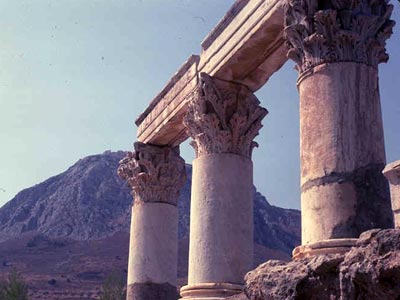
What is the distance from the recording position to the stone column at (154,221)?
683 inches

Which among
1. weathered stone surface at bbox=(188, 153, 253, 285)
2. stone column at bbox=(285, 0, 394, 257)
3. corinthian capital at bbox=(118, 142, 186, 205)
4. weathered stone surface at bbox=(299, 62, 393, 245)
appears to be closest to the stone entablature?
corinthian capital at bbox=(118, 142, 186, 205)

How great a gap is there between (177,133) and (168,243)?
2957 millimetres

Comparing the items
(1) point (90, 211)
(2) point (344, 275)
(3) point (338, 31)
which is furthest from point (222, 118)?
(1) point (90, 211)

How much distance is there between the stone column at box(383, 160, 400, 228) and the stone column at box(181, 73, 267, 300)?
16.3 ft

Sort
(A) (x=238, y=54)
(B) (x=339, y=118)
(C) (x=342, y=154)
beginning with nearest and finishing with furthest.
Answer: (C) (x=342, y=154)
(B) (x=339, y=118)
(A) (x=238, y=54)

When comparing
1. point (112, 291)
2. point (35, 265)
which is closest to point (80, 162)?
point (35, 265)

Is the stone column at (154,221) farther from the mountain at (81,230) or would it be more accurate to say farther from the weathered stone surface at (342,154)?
the mountain at (81,230)

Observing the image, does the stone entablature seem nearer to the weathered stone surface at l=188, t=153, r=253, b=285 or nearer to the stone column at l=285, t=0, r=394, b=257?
the weathered stone surface at l=188, t=153, r=253, b=285

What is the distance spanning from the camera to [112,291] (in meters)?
59.4

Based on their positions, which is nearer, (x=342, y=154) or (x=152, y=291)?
(x=342, y=154)

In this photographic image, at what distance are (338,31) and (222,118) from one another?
4.87m

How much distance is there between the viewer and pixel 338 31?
31.1 ft

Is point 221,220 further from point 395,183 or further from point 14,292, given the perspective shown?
point 14,292

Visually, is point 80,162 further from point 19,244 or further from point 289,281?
point 289,281
